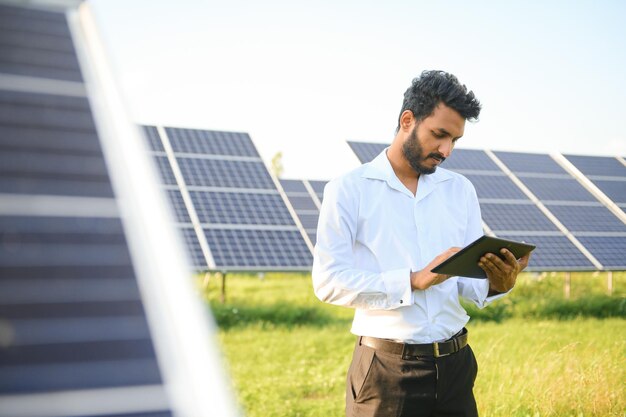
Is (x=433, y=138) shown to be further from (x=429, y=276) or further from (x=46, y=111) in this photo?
(x=46, y=111)

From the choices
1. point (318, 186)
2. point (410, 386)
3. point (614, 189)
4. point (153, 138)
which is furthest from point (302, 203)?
point (410, 386)

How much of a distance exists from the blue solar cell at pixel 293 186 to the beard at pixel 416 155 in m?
12.1

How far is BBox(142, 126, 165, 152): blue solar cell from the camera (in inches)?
468

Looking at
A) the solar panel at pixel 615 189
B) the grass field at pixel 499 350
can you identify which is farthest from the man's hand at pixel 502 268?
the solar panel at pixel 615 189

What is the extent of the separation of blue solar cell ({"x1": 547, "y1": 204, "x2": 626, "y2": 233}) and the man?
837 cm

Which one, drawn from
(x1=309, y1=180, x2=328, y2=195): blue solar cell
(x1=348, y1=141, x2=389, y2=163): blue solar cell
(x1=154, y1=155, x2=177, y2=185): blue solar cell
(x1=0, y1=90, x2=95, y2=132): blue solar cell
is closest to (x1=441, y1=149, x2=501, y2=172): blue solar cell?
(x1=348, y1=141, x2=389, y2=163): blue solar cell

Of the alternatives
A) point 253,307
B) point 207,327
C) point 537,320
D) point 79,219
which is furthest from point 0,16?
point 537,320

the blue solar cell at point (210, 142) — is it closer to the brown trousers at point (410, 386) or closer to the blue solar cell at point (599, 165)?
the blue solar cell at point (599, 165)

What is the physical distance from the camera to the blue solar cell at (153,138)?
1189 centimetres

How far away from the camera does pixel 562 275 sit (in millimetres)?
15578

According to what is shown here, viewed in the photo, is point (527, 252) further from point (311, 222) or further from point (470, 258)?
point (311, 222)

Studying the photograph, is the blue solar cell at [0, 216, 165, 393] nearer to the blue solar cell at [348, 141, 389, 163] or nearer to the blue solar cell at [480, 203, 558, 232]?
the blue solar cell at [348, 141, 389, 163]

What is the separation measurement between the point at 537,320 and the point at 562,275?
4640 millimetres

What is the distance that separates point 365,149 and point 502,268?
825 centimetres
